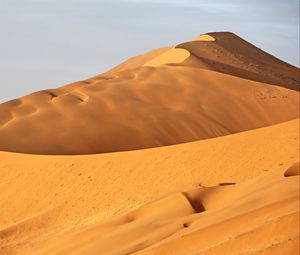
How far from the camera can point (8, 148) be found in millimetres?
23109

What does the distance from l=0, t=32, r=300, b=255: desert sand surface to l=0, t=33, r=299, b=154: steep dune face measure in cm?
5

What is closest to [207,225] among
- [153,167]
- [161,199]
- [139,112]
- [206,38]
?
[161,199]

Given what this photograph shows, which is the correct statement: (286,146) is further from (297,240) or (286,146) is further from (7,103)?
(7,103)

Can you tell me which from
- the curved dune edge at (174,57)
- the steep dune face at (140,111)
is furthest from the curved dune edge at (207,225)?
the curved dune edge at (174,57)

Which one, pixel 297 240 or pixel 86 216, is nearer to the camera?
pixel 297 240

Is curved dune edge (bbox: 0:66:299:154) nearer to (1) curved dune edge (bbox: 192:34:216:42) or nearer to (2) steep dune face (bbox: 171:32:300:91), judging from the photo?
(2) steep dune face (bbox: 171:32:300:91)

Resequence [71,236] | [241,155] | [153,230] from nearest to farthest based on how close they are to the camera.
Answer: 1. [153,230]
2. [71,236]
3. [241,155]

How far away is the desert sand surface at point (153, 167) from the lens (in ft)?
28.3

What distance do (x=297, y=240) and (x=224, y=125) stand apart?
22391 mm

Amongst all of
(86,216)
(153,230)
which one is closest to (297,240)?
(153,230)

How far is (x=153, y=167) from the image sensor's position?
53.9 feet

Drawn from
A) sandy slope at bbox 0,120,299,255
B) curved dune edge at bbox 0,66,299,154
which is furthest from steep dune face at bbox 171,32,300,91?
sandy slope at bbox 0,120,299,255

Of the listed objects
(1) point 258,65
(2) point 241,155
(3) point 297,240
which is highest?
(3) point 297,240

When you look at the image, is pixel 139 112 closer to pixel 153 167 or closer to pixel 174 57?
pixel 153 167
